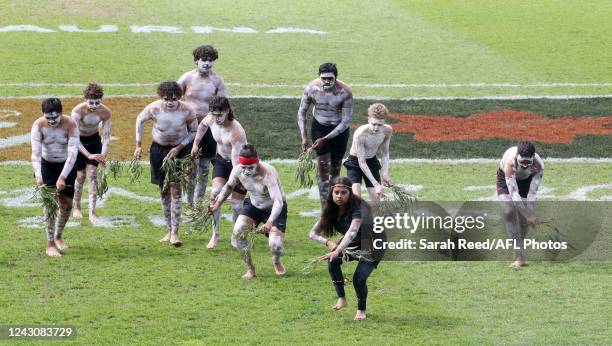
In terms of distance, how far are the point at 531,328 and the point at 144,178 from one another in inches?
A: 411

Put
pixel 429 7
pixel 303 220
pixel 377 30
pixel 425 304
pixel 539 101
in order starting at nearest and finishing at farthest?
pixel 425 304
pixel 303 220
pixel 539 101
pixel 377 30
pixel 429 7

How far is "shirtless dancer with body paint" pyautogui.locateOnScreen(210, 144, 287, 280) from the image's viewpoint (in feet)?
60.6

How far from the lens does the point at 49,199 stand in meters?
19.9

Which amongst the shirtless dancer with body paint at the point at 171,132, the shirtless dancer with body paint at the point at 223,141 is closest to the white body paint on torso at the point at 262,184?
the shirtless dancer with body paint at the point at 223,141

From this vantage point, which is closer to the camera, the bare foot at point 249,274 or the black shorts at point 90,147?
the bare foot at point 249,274

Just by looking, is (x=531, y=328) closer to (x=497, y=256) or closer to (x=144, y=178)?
(x=497, y=256)

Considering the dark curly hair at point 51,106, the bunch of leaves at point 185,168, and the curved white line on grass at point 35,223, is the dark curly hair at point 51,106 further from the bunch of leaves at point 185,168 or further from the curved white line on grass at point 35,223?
the curved white line on grass at point 35,223

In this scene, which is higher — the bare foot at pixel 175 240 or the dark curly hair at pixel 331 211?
the dark curly hair at pixel 331 211

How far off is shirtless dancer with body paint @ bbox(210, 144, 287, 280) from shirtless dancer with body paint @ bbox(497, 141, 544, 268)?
10.9ft

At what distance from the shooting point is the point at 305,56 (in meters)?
37.6

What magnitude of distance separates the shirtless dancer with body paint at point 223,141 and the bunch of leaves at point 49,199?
2.13 meters

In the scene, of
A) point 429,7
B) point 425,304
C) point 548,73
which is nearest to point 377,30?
point 429,7

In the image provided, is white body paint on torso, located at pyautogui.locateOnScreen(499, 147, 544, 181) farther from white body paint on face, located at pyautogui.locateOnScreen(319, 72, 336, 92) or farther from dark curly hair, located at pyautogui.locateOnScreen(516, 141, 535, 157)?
white body paint on face, located at pyautogui.locateOnScreen(319, 72, 336, 92)

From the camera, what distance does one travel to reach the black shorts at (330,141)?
22.1 metres
